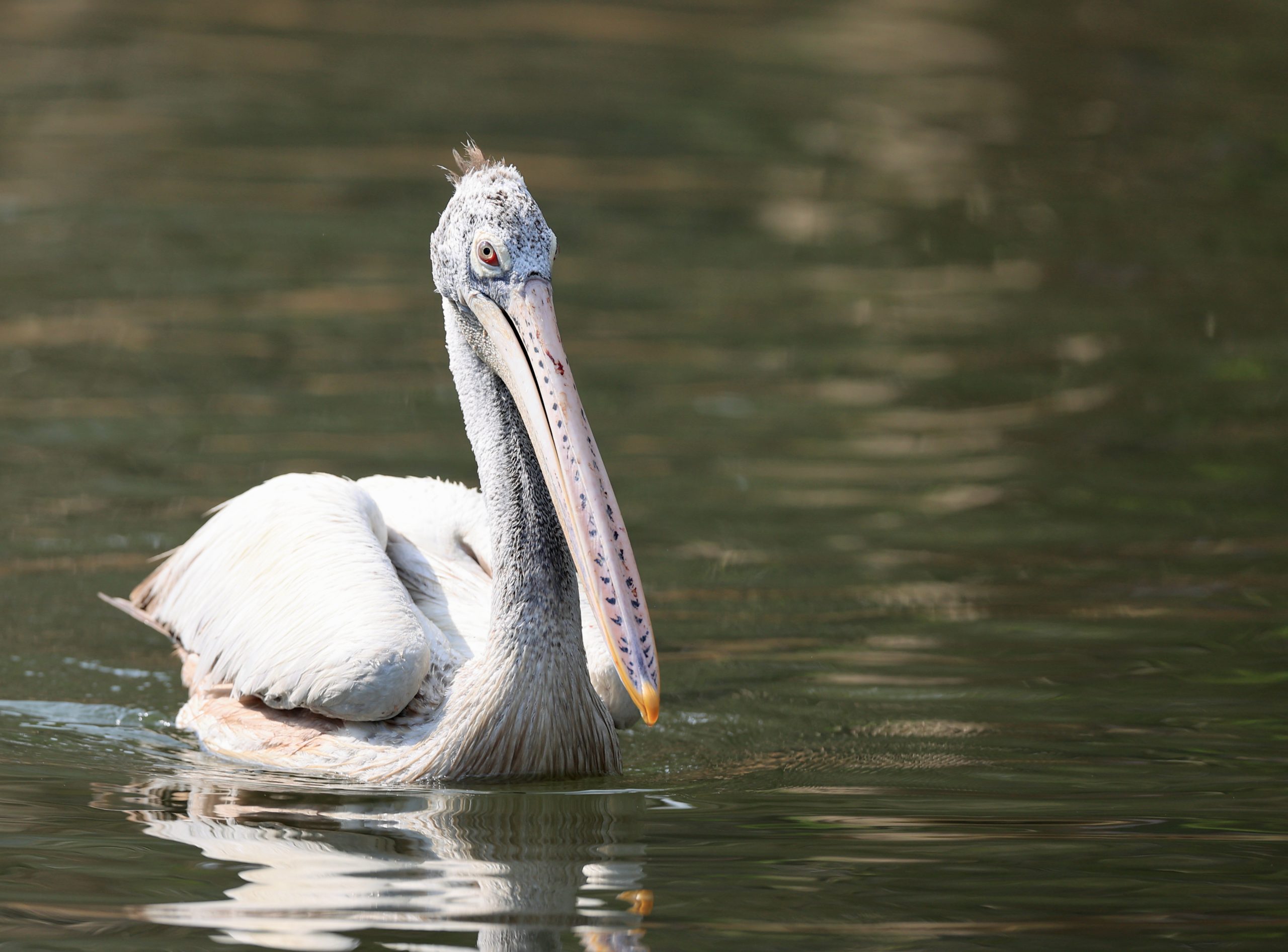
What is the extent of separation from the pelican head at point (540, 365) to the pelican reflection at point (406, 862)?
0.40 meters

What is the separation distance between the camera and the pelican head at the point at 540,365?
4887 mm

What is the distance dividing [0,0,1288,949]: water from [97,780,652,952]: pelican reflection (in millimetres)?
17

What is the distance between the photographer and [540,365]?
514 centimetres

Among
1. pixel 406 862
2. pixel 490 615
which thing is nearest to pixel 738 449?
A: pixel 490 615

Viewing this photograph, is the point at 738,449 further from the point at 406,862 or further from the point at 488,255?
the point at 406,862

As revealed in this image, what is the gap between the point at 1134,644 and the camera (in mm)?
6832

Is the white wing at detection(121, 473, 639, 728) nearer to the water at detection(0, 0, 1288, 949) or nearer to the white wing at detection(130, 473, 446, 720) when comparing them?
the white wing at detection(130, 473, 446, 720)

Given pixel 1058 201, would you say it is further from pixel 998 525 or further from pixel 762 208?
pixel 998 525

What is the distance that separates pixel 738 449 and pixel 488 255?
400 centimetres

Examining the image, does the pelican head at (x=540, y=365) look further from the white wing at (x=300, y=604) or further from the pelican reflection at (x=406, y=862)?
the white wing at (x=300, y=604)

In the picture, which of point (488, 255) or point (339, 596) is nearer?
point (488, 255)

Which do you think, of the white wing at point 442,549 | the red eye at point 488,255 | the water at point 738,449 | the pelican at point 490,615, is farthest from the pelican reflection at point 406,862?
the red eye at point 488,255

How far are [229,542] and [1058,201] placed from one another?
9.74 meters

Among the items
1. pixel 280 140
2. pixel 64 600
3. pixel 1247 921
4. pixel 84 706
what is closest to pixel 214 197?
pixel 280 140
